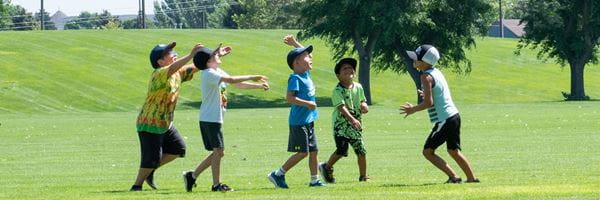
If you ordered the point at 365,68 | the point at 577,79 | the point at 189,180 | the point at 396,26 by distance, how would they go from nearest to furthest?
the point at 189,180, the point at 396,26, the point at 365,68, the point at 577,79

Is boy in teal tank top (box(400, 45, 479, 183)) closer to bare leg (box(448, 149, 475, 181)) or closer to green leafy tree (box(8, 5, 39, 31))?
bare leg (box(448, 149, 475, 181))

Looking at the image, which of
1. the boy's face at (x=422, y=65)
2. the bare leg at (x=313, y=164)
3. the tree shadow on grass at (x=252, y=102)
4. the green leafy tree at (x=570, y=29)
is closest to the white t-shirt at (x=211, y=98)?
the bare leg at (x=313, y=164)

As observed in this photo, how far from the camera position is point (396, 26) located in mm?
71312

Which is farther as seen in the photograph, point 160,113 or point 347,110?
point 347,110

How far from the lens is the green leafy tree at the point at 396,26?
7256 centimetres

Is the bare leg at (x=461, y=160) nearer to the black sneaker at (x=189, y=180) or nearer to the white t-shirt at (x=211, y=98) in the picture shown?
the white t-shirt at (x=211, y=98)

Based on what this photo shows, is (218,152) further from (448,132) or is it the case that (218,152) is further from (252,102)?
(252,102)

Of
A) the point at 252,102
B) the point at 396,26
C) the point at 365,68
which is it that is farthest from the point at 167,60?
the point at 365,68

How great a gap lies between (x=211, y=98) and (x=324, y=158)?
7323mm

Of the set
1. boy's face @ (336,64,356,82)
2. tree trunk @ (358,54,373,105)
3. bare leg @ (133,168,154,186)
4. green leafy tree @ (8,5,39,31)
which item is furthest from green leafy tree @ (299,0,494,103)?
green leafy tree @ (8,5,39,31)

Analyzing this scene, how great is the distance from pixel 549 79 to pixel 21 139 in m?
69.1

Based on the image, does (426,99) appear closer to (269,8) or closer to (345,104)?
(345,104)

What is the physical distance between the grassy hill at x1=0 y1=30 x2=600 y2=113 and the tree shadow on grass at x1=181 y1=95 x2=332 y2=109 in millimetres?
55

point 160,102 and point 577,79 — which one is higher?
point 160,102
